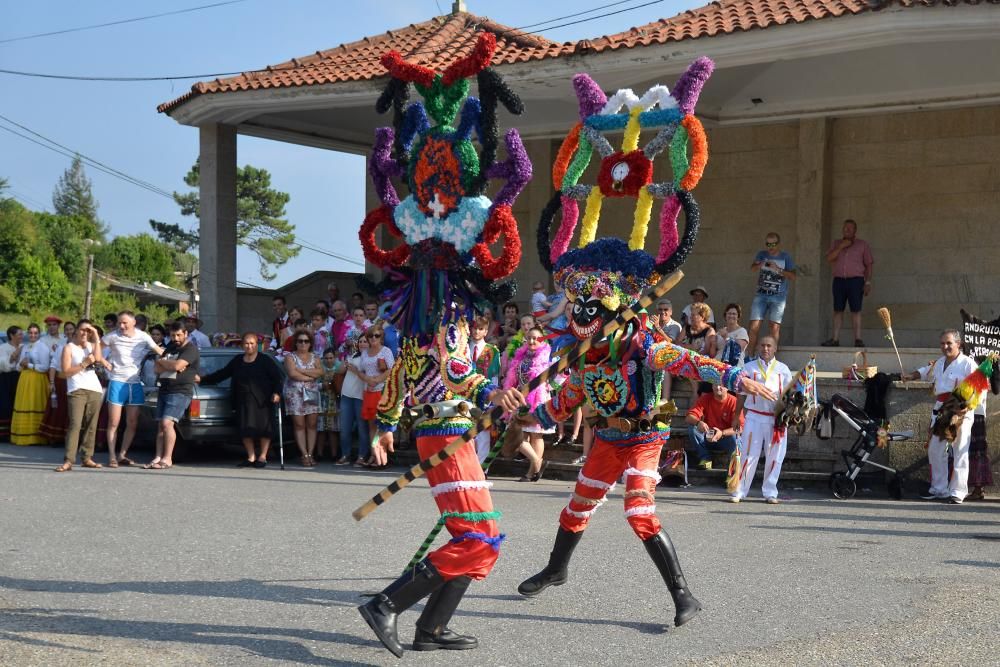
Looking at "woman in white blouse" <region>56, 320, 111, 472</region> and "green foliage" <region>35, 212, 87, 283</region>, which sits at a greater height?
"green foliage" <region>35, 212, 87, 283</region>

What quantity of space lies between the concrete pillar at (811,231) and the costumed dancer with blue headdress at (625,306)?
1112cm

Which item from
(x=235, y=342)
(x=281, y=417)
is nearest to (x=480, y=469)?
(x=281, y=417)

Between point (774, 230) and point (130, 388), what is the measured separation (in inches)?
400

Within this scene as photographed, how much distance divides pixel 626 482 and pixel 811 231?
12.0m

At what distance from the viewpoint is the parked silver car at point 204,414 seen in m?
13.4

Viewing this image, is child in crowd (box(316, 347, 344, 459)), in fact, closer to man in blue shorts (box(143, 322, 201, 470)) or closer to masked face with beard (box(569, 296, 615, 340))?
man in blue shorts (box(143, 322, 201, 470))

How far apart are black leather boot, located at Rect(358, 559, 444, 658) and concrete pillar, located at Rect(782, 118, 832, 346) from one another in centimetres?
1259

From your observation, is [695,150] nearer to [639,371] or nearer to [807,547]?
[639,371]

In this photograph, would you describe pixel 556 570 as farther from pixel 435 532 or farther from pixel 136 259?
pixel 136 259

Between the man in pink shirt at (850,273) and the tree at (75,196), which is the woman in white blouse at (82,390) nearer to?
the man in pink shirt at (850,273)

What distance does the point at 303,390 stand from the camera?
1375cm

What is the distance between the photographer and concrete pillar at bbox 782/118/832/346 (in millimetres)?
16906

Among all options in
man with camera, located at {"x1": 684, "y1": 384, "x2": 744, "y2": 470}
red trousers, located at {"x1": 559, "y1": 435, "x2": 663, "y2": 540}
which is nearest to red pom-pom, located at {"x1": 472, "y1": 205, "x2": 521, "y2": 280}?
red trousers, located at {"x1": 559, "y1": 435, "x2": 663, "y2": 540}

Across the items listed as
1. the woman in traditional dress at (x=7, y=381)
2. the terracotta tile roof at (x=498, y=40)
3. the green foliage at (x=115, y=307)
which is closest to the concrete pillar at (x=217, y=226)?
the terracotta tile roof at (x=498, y=40)
